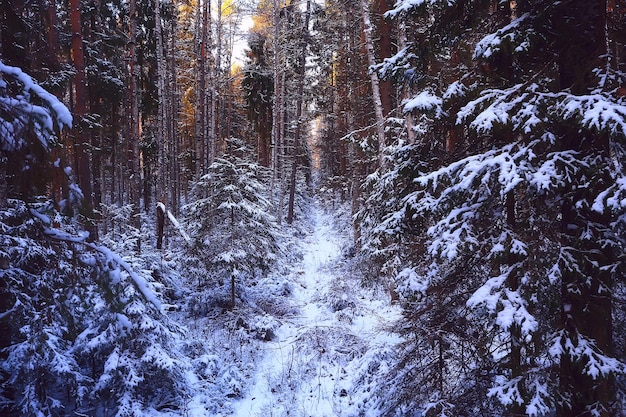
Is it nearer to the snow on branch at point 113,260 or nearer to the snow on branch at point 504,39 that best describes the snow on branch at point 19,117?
the snow on branch at point 113,260

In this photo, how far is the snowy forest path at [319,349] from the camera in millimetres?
6864

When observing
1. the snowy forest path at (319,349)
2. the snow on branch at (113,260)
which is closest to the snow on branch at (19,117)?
the snow on branch at (113,260)

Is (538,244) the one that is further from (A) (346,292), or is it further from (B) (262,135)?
(B) (262,135)

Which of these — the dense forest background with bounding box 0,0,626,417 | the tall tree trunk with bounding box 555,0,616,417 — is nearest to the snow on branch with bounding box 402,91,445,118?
the dense forest background with bounding box 0,0,626,417

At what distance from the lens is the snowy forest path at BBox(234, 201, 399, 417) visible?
6864 mm

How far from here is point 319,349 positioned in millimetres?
8523

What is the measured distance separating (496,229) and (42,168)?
4406 millimetres

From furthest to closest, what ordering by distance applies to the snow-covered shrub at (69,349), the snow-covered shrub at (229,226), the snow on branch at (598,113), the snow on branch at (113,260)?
the snow-covered shrub at (229,226) < the snow-covered shrub at (69,349) < the snow on branch at (113,260) < the snow on branch at (598,113)

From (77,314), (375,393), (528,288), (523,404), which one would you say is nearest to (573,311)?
(528,288)

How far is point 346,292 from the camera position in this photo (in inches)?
449

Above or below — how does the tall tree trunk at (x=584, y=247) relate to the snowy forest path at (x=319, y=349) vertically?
above

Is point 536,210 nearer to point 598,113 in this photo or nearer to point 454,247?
point 454,247

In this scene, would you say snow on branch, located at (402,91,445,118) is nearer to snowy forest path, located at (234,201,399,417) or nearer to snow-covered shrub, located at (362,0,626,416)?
snow-covered shrub, located at (362,0,626,416)

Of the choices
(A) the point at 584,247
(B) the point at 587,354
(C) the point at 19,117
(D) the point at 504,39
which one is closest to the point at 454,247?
(A) the point at 584,247
